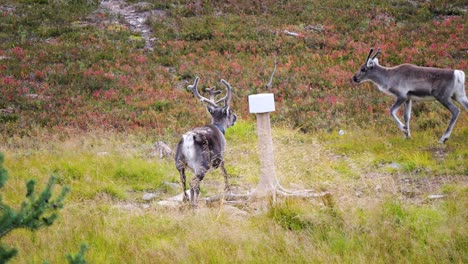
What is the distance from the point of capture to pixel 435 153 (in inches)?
485

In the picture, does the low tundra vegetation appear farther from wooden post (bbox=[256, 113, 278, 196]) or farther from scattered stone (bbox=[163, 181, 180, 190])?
wooden post (bbox=[256, 113, 278, 196])

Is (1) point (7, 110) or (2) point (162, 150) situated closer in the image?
(2) point (162, 150)

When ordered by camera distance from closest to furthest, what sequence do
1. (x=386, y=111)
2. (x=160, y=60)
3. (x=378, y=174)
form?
(x=378, y=174) → (x=386, y=111) → (x=160, y=60)

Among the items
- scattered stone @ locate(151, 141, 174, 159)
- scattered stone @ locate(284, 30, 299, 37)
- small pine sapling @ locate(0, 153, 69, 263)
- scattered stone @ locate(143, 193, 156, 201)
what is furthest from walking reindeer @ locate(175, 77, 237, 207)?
scattered stone @ locate(284, 30, 299, 37)

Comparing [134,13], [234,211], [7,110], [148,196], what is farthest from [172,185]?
[134,13]

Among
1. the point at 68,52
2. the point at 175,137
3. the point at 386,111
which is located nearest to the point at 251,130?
the point at 175,137

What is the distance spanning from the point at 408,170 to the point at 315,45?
16.1 meters

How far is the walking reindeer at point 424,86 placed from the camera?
42.9 ft

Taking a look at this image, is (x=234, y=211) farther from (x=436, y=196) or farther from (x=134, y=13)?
(x=134, y=13)

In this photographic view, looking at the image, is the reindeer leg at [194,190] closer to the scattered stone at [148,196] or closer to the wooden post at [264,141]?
the wooden post at [264,141]

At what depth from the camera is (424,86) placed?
1343 centimetres

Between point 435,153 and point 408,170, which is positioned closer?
point 408,170

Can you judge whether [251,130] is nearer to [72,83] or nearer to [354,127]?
[354,127]

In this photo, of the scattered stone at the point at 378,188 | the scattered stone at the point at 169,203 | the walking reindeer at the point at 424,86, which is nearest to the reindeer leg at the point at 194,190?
the scattered stone at the point at 169,203
